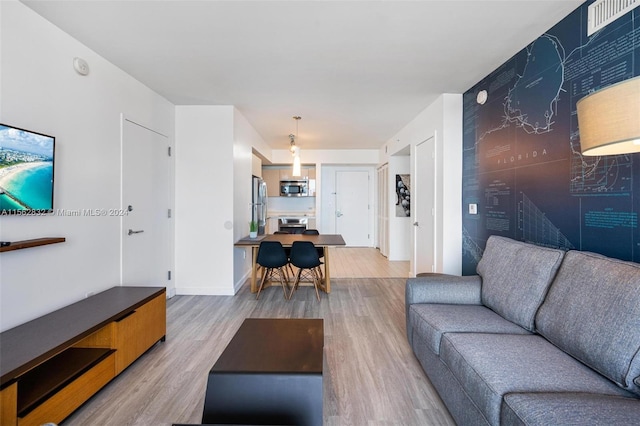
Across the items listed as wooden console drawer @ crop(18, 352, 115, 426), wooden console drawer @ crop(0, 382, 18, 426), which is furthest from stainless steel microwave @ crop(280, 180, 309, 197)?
wooden console drawer @ crop(0, 382, 18, 426)

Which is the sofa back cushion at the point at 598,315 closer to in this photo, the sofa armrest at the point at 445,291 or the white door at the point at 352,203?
the sofa armrest at the point at 445,291

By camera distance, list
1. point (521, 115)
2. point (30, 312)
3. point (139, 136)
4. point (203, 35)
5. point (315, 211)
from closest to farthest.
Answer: point (30, 312), point (203, 35), point (521, 115), point (139, 136), point (315, 211)

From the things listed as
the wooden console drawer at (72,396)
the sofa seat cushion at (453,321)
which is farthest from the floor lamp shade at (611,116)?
the wooden console drawer at (72,396)

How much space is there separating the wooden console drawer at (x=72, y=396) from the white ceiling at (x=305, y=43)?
2.40m

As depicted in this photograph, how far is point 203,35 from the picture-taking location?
2328mm

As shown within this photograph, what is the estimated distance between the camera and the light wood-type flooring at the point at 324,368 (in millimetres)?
1754

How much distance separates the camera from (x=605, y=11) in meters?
1.81

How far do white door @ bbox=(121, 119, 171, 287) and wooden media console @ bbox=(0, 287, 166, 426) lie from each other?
2.26ft

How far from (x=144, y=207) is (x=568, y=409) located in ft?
12.3

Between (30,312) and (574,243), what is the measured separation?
12.3 feet

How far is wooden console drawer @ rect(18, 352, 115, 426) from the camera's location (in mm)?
1473

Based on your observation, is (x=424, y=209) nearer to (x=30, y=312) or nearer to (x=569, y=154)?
(x=569, y=154)

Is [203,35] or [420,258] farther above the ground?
[203,35]

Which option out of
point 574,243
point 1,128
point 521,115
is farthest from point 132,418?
point 521,115
